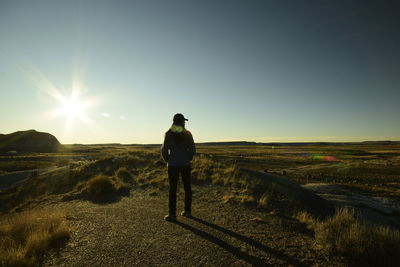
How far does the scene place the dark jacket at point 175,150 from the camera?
236 inches

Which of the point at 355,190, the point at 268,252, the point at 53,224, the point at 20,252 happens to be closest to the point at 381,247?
the point at 268,252

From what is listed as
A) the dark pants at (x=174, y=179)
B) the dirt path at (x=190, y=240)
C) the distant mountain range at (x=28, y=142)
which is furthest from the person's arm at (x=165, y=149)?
the distant mountain range at (x=28, y=142)

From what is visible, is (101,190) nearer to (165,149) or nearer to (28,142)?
(165,149)

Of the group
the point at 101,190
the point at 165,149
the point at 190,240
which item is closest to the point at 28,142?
the point at 101,190

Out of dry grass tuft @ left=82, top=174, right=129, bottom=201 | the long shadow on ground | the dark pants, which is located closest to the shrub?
dry grass tuft @ left=82, top=174, right=129, bottom=201

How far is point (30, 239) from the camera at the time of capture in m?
4.65

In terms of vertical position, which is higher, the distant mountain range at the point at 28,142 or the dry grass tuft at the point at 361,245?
the distant mountain range at the point at 28,142

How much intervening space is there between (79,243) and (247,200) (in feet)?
17.9

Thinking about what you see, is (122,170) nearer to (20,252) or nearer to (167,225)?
(167,225)

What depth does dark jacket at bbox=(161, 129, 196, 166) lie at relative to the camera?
236 inches

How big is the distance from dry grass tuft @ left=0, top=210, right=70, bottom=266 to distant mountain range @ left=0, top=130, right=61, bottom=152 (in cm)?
11942

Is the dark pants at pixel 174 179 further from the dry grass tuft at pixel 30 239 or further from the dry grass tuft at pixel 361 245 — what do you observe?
the dry grass tuft at pixel 361 245

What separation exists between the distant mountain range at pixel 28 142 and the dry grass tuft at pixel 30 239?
4702 inches

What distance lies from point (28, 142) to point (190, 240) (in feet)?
442
